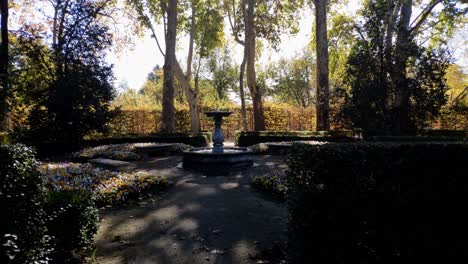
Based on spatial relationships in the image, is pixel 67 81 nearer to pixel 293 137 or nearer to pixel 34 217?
pixel 293 137

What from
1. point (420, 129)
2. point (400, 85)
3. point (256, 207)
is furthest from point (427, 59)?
point (256, 207)

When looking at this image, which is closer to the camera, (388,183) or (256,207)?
(388,183)

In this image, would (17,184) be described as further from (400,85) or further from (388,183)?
(400,85)

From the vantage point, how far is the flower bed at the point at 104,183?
6609 millimetres

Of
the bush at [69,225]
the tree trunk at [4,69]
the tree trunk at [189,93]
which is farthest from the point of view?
the tree trunk at [189,93]

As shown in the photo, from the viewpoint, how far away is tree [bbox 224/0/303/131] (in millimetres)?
21047

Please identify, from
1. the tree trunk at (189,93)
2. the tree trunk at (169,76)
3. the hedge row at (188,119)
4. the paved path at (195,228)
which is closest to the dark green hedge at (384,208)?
the paved path at (195,228)

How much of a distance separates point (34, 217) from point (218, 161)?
23.6 ft

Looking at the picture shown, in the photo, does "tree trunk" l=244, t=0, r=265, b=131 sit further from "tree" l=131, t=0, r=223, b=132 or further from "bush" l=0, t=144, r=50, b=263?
"bush" l=0, t=144, r=50, b=263

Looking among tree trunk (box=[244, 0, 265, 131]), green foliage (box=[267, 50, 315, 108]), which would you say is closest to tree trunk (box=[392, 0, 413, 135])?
tree trunk (box=[244, 0, 265, 131])

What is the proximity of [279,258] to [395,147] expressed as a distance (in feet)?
6.13

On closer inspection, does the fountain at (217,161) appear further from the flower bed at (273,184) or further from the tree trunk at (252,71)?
the tree trunk at (252,71)

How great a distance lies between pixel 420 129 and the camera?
42.5 ft

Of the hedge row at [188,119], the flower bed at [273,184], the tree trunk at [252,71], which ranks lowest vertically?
the flower bed at [273,184]
